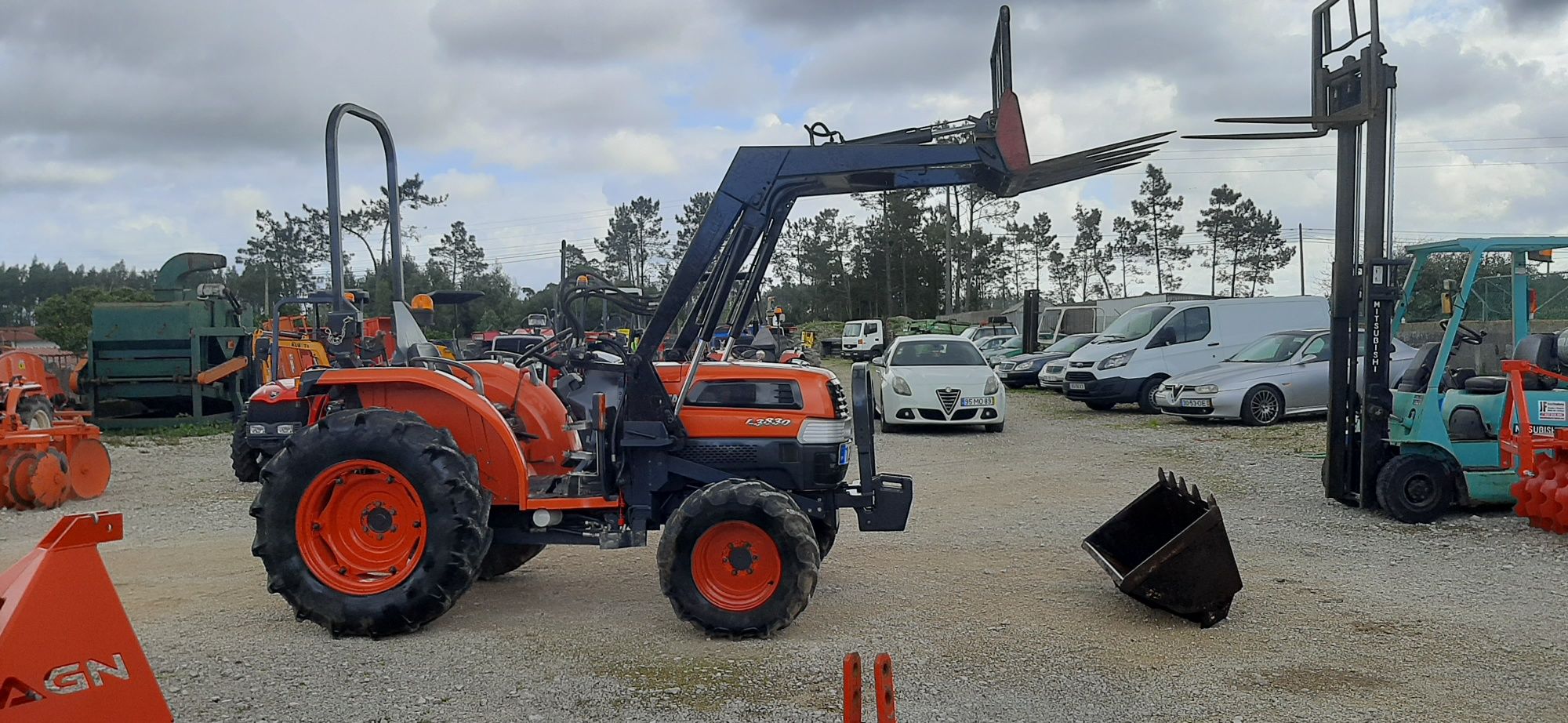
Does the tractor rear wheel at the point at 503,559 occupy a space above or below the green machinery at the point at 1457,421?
below

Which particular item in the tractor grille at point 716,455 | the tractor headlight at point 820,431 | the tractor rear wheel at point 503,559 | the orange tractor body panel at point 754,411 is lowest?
the tractor rear wheel at point 503,559

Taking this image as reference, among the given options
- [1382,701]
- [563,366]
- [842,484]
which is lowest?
[1382,701]

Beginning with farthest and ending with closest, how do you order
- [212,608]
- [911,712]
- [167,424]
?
[167,424] < [212,608] < [911,712]

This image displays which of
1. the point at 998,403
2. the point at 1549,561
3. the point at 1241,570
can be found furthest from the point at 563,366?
the point at 998,403

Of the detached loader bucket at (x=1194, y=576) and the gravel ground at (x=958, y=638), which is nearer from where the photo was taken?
the gravel ground at (x=958, y=638)

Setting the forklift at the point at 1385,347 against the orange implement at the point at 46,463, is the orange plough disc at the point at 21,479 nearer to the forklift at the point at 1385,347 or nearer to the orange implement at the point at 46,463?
the orange implement at the point at 46,463

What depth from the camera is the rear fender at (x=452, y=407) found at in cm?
576

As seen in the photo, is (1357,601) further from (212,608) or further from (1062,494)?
(212,608)

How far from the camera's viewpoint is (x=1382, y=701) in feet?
14.8

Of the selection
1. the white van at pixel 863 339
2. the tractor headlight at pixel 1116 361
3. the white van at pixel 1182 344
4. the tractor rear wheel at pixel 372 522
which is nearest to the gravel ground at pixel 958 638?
the tractor rear wheel at pixel 372 522

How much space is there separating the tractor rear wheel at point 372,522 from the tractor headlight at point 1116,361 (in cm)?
1451

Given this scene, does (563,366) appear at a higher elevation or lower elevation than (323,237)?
lower

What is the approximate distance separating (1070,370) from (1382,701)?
1448cm

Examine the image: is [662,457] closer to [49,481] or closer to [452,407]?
[452,407]
